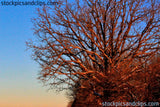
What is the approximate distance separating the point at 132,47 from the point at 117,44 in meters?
0.94

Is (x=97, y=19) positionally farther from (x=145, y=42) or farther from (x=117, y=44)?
(x=145, y=42)

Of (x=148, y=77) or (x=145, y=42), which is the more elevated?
(x=145, y=42)

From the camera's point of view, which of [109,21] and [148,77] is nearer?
[148,77]

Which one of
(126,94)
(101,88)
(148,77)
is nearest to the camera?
(148,77)

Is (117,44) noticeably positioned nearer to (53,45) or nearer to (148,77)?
(53,45)

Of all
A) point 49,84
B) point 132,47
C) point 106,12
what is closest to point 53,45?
point 49,84

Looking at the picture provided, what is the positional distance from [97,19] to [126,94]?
515 centimetres

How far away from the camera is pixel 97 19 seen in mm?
15367

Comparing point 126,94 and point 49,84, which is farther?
point 49,84

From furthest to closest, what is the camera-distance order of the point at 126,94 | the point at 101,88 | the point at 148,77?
1. the point at 101,88
2. the point at 126,94
3. the point at 148,77

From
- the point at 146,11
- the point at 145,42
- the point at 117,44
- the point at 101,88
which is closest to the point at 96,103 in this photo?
the point at 101,88

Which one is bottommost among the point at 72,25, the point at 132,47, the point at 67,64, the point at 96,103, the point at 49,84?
the point at 96,103

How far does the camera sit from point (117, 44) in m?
15.2

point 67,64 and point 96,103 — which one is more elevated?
point 67,64
